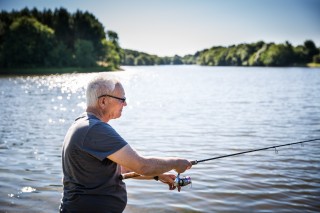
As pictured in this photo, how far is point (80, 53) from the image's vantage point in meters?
94.2

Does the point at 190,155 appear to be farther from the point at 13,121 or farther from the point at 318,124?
the point at 13,121

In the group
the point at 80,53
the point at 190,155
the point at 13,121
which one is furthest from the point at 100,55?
the point at 190,155

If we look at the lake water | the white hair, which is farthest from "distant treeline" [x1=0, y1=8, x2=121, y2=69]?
the white hair

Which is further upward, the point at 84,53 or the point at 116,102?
the point at 84,53

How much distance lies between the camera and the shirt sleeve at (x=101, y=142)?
9.82 feet

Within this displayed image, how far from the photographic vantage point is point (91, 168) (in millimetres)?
3137

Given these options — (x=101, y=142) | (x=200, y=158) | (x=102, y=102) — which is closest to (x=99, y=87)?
(x=102, y=102)

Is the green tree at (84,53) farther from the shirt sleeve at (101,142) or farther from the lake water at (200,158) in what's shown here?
the shirt sleeve at (101,142)

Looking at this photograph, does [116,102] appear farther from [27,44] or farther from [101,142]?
[27,44]

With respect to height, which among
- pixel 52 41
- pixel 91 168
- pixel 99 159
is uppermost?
Result: pixel 52 41

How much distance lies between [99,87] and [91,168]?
0.76 m

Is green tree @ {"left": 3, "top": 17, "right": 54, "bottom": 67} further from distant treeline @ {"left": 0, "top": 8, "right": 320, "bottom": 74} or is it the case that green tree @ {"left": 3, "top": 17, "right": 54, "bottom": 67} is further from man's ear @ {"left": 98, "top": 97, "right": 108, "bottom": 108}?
man's ear @ {"left": 98, "top": 97, "right": 108, "bottom": 108}

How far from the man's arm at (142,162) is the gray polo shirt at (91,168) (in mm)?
70

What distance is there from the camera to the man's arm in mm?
3031
